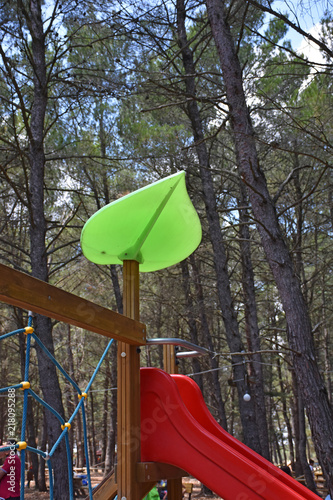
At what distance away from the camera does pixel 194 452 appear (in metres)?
2.30

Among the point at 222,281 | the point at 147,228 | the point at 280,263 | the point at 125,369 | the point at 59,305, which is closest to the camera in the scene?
the point at 59,305

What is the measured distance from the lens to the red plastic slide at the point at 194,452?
221 centimetres

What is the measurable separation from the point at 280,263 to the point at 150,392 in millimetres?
2081

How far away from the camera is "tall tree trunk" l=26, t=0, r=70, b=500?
5.44m

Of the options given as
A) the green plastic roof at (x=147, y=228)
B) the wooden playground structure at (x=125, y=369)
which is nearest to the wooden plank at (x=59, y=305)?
the wooden playground structure at (x=125, y=369)

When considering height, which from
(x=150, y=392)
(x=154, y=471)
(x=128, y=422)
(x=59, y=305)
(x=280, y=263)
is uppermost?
(x=280, y=263)

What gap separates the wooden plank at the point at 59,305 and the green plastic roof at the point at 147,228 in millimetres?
580

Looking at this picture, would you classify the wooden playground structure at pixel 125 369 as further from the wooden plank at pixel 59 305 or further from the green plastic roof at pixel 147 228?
the green plastic roof at pixel 147 228

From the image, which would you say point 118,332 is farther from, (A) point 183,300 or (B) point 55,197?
(A) point 183,300

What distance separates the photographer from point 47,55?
8.52 m

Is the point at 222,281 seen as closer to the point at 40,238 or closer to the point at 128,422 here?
the point at 40,238

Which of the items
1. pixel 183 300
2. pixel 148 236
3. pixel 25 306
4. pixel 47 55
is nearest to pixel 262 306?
pixel 183 300

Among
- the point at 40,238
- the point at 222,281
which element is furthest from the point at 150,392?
the point at 222,281

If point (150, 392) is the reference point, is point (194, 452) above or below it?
below
